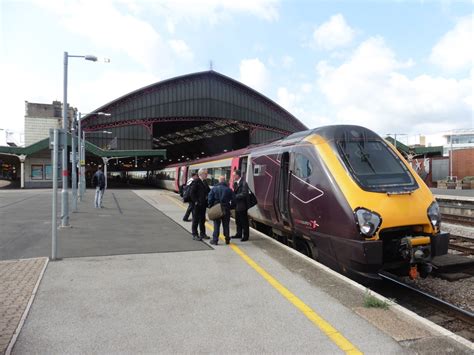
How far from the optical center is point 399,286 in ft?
22.0

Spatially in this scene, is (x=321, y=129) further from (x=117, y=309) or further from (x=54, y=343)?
(x=54, y=343)

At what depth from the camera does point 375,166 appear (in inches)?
270

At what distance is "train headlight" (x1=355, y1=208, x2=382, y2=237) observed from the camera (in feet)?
19.0

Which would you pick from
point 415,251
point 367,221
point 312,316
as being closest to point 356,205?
point 367,221

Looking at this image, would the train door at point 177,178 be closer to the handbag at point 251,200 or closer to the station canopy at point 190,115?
the station canopy at point 190,115

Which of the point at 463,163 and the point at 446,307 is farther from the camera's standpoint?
the point at 463,163

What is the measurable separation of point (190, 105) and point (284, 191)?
46.0 metres

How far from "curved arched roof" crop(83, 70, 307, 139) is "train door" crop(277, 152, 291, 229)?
44908 mm

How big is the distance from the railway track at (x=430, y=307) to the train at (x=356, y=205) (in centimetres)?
39

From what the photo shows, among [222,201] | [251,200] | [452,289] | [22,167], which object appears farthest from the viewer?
[22,167]

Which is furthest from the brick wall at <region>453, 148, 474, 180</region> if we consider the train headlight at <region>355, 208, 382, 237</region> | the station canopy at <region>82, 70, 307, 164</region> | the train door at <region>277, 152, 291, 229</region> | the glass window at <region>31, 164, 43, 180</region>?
the glass window at <region>31, 164, 43, 180</region>

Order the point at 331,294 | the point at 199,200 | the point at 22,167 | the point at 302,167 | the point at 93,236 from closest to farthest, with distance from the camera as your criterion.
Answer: the point at 331,294 < the point at 302,167 < the point at 199,200 < the point at 93,236 < the point at 22,167

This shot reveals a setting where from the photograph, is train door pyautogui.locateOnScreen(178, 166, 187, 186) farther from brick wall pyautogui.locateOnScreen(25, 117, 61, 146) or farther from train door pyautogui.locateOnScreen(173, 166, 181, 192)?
brick wall pyautogui.locateOnScreen(25, 117, 61, 146)

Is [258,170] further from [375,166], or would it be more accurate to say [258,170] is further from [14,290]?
[14,290]
